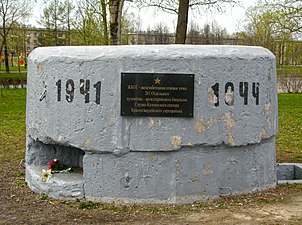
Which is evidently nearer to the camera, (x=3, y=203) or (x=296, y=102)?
(x=3, y=203)

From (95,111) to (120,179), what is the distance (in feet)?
2.88

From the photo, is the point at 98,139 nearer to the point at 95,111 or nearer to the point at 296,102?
the point at 95,111

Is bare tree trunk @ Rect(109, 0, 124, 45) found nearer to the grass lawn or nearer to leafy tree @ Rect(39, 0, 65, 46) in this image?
the grass lawn

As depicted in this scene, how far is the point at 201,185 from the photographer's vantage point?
627 cm

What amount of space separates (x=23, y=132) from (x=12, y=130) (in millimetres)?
460

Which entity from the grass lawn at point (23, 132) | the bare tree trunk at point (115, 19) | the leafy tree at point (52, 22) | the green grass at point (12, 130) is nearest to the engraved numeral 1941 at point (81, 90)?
the green grass at point (12, 130)

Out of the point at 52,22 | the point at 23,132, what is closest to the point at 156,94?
the point at 23,132

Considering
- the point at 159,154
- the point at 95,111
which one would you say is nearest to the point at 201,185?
the point at 159,154

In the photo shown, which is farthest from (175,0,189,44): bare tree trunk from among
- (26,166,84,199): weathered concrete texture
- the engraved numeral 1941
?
the engraved numeral 1941

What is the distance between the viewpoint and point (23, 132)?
1250 centimetres

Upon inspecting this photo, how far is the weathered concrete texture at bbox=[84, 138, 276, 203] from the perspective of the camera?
20.1 ft

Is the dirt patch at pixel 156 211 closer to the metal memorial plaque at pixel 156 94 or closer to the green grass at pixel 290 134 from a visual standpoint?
the metal memorial plaque at pixel 156 94

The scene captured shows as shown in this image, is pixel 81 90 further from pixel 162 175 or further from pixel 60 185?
pixel 162 175

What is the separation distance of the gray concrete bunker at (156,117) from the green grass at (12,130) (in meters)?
3.33
